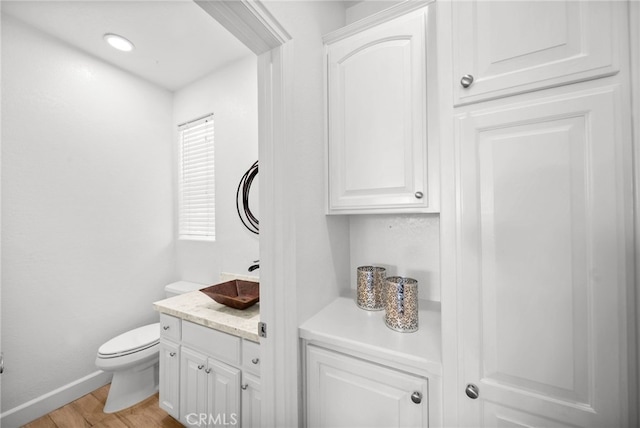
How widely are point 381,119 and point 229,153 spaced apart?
150 centimetres

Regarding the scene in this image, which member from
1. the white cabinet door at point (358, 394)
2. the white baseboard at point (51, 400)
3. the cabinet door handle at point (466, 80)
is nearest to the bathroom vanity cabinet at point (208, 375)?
the white cabinet door at point (358, 394)

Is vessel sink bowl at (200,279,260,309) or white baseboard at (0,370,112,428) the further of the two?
vessel sink bowl at (200,279,260,309)

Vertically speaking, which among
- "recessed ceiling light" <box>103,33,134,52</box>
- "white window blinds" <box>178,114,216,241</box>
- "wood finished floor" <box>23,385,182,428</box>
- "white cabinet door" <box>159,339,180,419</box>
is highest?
"recessed ceiling light" <box>103,33,134,52</box>

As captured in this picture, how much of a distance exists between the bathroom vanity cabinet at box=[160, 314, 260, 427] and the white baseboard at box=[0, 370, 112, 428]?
0.87 m

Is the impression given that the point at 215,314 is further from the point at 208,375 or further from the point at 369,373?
the point at 369,373

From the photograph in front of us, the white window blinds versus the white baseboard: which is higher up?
the white window blinds

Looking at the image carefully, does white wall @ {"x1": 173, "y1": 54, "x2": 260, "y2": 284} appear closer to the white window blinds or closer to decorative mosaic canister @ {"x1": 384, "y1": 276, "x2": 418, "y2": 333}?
the white window blinds

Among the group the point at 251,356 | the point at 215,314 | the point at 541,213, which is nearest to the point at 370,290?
the point at 251,356

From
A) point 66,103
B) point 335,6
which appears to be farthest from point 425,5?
point 66,103

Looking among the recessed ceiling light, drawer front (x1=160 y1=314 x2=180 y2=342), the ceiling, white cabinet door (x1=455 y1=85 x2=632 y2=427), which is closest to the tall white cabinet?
white cabinet door (x1=455 y1=85 x2=632 y2=427)

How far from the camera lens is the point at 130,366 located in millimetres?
1709

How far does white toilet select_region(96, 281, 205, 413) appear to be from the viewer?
169 centimetres

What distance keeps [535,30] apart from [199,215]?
2.52 metres

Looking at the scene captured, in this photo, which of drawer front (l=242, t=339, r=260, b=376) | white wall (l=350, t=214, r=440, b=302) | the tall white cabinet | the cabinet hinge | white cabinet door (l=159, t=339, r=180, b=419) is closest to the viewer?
the tall white cabinet
